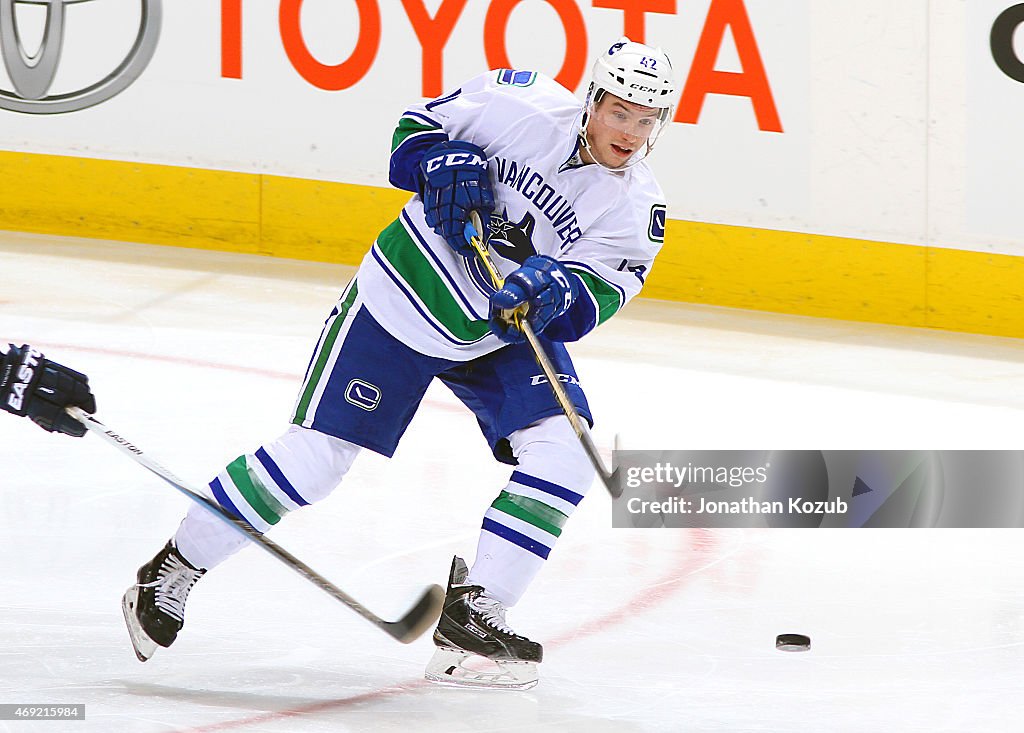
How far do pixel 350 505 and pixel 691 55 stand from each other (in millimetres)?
2252

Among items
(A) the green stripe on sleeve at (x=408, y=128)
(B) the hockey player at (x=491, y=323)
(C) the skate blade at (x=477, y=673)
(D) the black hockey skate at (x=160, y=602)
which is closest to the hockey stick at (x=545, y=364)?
(B) the hockey player at (x=491, y=323)

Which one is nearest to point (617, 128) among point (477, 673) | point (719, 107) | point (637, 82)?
point (637, 82)

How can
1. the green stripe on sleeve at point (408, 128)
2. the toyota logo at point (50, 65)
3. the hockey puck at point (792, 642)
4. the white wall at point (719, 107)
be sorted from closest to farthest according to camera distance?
the green stripe on sleeve at point (408, 128), the hockey puck at point (792, 642), the white wall at point (719, 107), the toyota logo at point (50, 65)

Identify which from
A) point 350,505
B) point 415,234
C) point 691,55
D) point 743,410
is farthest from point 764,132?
point 415,234

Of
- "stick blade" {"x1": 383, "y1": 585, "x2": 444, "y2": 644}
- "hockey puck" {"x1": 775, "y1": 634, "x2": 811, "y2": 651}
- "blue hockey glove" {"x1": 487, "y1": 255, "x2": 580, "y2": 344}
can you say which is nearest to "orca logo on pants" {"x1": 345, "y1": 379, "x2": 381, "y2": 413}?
"blue hockey glove" {"x1": 487, "y1": 255, "x2": 580, "y2": 344}

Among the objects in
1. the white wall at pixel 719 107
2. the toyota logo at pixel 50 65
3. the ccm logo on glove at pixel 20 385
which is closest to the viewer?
the ccm logo on glove at pixel 20 385

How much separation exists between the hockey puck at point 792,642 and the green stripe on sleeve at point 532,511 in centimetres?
57

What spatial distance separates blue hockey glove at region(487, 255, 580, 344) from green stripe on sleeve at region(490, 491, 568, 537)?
26cm

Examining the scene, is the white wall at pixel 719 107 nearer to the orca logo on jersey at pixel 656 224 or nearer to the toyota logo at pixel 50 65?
the toyota logo at pixel 50 65

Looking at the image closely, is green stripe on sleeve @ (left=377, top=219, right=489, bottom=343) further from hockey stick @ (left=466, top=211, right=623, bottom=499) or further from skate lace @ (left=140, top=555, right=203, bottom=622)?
skate lace @ (left=140, top=555, right=203, bottom=622)

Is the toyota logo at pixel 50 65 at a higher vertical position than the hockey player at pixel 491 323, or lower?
higher

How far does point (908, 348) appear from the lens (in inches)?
208

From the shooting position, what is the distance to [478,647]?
9.27 feet

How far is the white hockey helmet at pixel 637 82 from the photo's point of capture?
9.11 feet
